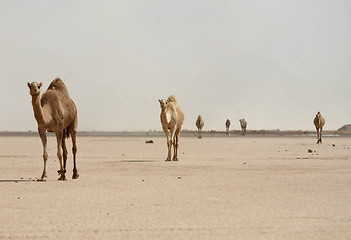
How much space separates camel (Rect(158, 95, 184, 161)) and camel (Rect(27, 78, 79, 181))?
7123 millimetres

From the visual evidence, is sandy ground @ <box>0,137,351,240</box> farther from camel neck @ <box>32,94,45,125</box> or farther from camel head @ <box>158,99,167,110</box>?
camel head @ <box>158,99,167,110</box>

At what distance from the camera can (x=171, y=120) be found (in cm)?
2342

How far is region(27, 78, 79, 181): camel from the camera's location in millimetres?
14172

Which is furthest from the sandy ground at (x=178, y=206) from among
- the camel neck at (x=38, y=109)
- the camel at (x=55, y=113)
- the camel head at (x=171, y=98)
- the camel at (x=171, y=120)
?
the camel head at (x=171, y=98)

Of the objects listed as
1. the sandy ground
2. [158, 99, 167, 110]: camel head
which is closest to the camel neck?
the sandy ground

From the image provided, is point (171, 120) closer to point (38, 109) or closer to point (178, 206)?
point (38, 109)

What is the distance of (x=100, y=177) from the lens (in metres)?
15.3

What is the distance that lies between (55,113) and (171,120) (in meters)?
9.08

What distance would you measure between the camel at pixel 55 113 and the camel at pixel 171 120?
7.12 meters

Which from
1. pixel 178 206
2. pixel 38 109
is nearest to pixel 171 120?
pixel 38 109

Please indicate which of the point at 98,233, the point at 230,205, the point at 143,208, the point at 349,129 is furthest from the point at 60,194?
the point at 349,129

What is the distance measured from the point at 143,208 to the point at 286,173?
24.9 feet

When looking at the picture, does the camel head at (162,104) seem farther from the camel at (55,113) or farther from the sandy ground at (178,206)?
the camel at (55,113)

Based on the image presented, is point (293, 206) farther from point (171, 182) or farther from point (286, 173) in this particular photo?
point (286, 173)
